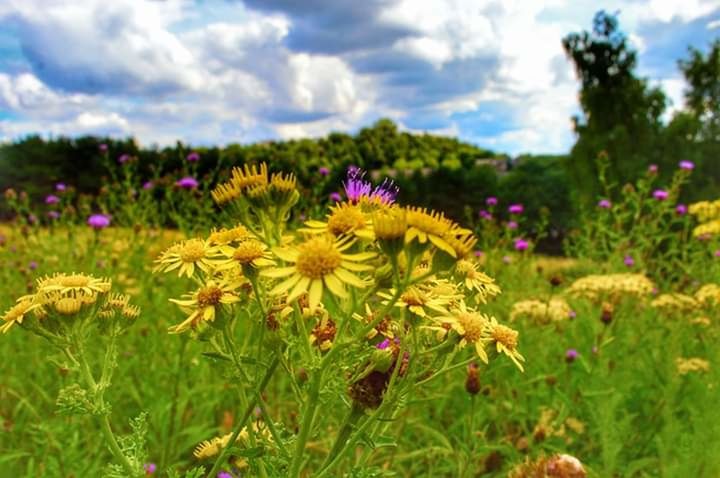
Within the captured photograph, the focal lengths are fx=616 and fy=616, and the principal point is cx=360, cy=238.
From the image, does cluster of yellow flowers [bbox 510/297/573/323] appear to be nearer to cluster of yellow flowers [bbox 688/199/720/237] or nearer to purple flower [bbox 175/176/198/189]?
cluster of yellow flowers [bbox 688/199/720/237]

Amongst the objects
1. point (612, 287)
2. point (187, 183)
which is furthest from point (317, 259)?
point (187, 183)

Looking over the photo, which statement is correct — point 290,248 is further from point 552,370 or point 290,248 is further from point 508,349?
point 552,370

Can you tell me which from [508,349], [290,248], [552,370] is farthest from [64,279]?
[552,370]

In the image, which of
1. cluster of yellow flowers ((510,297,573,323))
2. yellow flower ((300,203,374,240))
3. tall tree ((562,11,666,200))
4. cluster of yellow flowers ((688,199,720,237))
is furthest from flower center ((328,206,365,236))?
tall tree ((562,11,666,200))

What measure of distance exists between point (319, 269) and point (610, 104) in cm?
1315

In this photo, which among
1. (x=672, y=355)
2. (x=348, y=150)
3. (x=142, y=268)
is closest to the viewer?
(x=672, y=355)

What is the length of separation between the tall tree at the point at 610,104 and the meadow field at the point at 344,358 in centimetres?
725

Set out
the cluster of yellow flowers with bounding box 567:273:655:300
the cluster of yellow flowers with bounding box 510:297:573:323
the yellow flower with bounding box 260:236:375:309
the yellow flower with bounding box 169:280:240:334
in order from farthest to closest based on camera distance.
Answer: the cluster of yellow flowers with bounding box 567:273:655:300 → the cluster of yellow flowers with bounding box 510:297:573:323 → the yellow flower with bounding box 169:280:240:334 → the yellow flower with bounding box 260:236:375:309

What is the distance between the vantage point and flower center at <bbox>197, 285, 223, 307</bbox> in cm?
119

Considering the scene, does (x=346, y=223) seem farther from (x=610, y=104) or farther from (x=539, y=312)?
(x=610, y=104)

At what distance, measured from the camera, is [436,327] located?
1.24 meters

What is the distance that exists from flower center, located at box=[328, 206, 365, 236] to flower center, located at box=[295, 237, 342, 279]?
64mm

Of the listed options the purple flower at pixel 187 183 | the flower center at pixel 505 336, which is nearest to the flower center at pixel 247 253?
the flower center at pixel 505 336

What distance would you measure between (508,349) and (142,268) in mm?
3546
